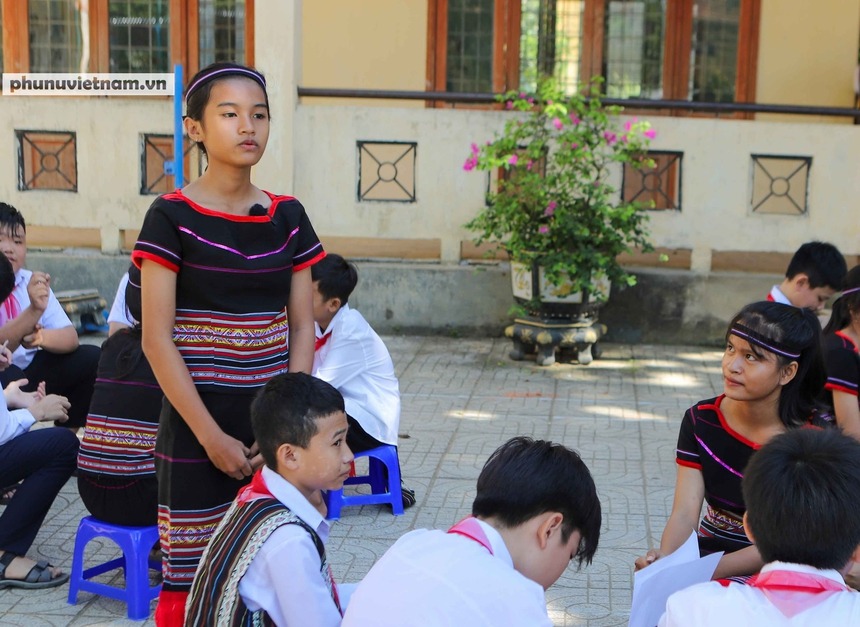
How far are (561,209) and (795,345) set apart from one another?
4.83 meters

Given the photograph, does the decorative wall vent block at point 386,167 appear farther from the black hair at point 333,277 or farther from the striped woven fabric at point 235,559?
the striped woven fabric at point 235,559

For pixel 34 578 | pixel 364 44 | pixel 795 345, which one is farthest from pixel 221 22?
pixel 795 345

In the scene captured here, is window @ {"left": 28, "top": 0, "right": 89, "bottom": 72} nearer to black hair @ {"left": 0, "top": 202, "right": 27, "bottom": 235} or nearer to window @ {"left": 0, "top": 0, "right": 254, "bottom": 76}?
window @ {"left": 0, "top": 0, "right": 254, "bottom": 76}

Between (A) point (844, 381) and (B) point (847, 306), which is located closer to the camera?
(A) point (844, 381)

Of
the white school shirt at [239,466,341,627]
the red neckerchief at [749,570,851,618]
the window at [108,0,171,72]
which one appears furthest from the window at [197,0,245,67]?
the red neckerchief at [749,570,851,618]

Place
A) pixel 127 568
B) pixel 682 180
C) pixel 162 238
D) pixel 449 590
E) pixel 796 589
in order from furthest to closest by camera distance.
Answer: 1. pixel 682 180
2. pixel 127 568
3. pixel 162 238
4. pixel 796 589
5. pixel 449 590

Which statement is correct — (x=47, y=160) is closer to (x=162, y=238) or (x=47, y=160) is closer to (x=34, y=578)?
(x=34, y=578)

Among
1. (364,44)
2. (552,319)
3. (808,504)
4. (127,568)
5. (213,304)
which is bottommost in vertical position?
(127,568)

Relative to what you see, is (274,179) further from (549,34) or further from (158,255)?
(158,255)

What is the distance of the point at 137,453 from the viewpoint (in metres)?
3.87

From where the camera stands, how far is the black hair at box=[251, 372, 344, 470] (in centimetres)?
276

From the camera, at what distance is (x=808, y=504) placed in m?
2.15

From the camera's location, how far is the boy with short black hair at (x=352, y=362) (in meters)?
4.87

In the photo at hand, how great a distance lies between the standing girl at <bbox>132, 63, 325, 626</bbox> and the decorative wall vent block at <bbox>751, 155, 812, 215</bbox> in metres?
6.27
